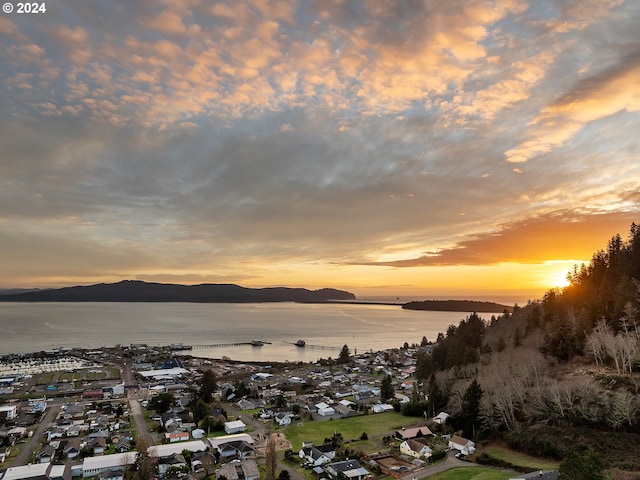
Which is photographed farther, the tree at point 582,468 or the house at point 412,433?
the house at point 412,433

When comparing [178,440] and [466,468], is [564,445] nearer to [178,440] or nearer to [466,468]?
[466,468]

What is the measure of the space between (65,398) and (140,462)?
81.2 feet

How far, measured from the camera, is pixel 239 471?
65.4 feet

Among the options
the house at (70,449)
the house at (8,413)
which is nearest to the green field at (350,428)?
the house at (70,449)

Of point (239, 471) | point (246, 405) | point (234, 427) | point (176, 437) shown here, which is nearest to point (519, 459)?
point (239, 471)

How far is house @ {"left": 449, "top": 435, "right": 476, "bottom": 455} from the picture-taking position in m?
21.8

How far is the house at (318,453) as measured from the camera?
21.1m

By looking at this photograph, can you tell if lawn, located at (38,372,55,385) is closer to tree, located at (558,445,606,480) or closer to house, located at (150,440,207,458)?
house, located at (150,440,207,458)

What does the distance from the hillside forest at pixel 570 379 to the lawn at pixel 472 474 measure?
277 cm

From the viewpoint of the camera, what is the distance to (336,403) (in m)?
35.5

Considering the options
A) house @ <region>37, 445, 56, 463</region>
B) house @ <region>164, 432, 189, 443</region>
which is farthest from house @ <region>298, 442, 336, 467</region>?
house @ <region>37, 445, 56, 463</region>

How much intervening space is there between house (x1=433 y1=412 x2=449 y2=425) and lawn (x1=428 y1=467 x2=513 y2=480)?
704 centimetres

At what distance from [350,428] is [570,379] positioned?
13917 mm

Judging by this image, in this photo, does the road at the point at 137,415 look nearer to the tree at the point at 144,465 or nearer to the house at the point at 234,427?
the tree at the point at 144,465
